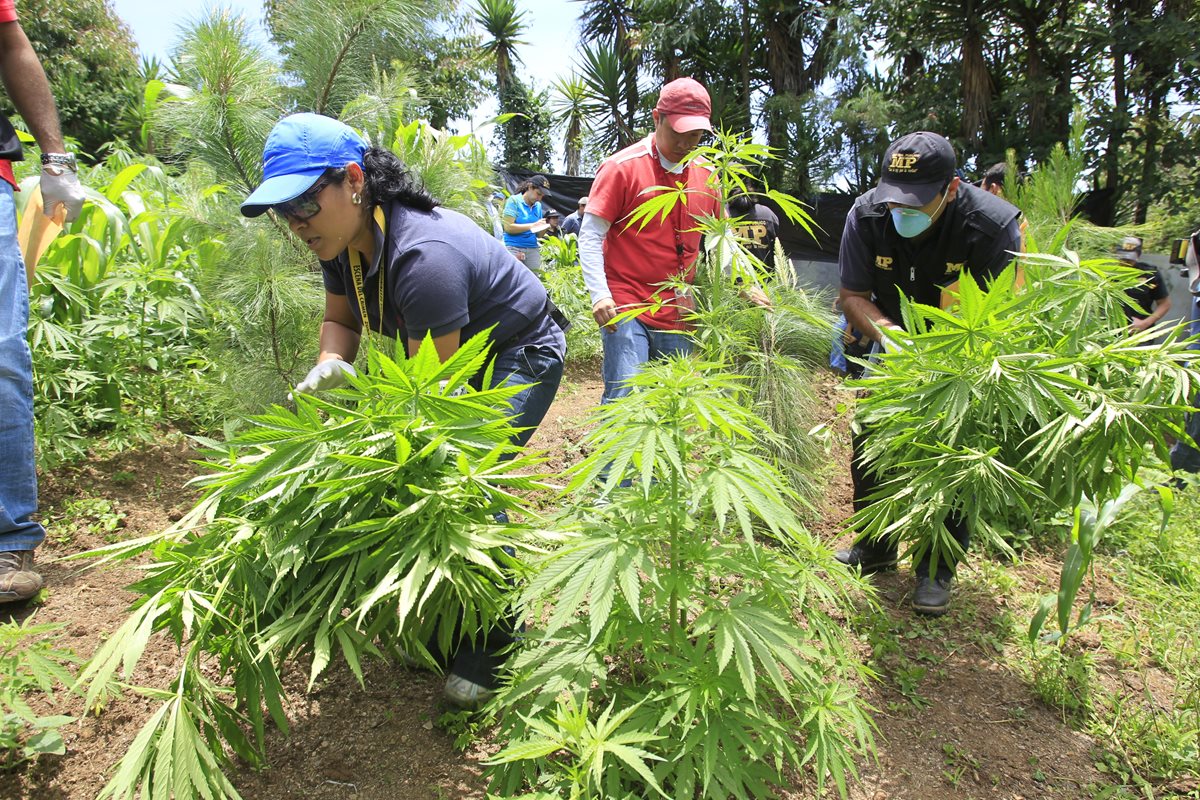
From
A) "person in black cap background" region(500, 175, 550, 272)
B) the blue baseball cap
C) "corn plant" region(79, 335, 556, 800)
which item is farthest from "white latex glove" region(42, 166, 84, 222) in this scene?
"person in black cap background" region(500, 175, 550, 272)

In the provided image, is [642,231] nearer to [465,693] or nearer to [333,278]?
[333,278]

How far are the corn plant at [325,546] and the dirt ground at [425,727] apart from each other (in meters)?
0.36

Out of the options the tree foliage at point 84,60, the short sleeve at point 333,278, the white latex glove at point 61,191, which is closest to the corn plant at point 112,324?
the white latex glove at point 61,191

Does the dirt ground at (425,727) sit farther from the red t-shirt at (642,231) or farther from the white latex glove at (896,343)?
the red t-shirt at (642,231)

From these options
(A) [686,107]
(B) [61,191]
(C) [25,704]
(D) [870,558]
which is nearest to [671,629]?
(C) [25,704]

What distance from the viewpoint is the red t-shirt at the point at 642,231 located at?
264cm

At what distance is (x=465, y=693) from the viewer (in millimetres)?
1797

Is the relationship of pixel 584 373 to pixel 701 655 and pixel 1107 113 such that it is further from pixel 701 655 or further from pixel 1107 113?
pixel 1107 113

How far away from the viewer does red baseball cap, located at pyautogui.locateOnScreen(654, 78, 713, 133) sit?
252 centimetres

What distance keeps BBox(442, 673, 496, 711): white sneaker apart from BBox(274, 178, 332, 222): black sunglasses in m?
1.17

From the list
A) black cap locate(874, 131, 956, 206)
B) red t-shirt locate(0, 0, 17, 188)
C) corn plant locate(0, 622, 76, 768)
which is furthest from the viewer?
black cap locate(874, 131, 956, 206)

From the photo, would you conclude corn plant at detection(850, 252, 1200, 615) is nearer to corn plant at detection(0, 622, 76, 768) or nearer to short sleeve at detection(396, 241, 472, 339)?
short sleeve at detection(396, 241, 472, 339)

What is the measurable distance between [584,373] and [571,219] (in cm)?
413

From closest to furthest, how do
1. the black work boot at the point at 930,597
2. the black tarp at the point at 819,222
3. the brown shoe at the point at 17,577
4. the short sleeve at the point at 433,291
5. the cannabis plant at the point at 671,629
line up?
the cannabis plant at the point at 671,629, the short sleeve at the point at 433,291, the brown shoe at the point at 17,577, the black work boot at the point at 930,597, the black tarp at the point at 819,222
